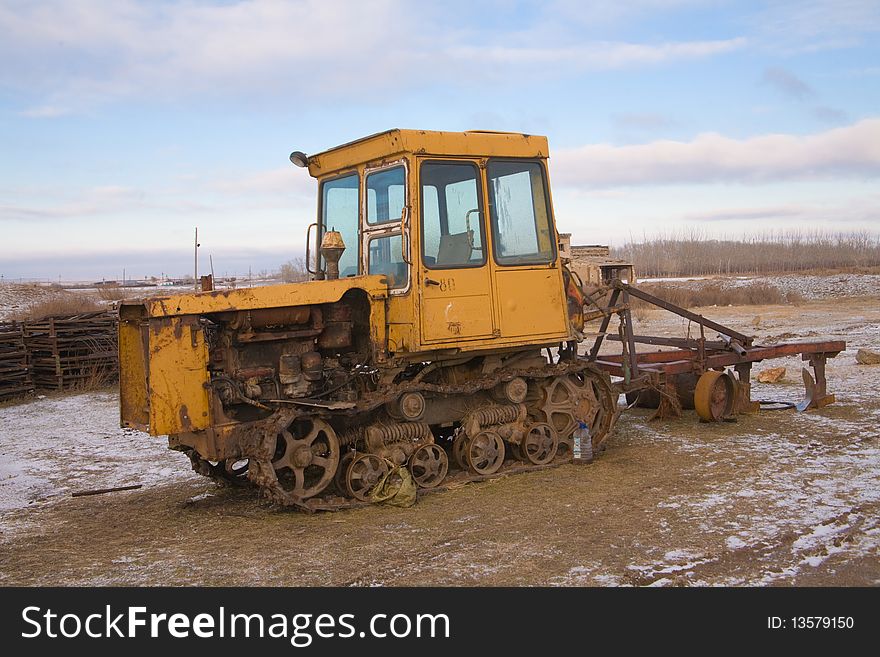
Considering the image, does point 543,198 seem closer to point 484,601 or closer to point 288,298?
point 288,298

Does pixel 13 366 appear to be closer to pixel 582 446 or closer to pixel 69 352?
pixel 69 352

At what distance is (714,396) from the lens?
1056cm

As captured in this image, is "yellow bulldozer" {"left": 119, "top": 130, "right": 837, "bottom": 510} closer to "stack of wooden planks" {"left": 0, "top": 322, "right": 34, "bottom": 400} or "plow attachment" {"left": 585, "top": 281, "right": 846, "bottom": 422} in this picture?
"plow attachment" {"left": 585, "top": 281, "right": 846, "bottom": 422}

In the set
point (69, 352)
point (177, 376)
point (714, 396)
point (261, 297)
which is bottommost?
point (714, 396)

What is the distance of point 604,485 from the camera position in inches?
303

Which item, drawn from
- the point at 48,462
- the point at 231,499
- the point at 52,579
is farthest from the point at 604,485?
the point at 48,462

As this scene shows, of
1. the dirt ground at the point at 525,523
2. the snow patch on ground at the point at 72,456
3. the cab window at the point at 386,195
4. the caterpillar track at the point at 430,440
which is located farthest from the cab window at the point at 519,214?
the snow patch on ground at the point at 72,456

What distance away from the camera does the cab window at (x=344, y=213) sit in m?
8.34

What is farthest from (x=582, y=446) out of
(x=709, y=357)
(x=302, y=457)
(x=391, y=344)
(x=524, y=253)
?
(x=709, y=357)

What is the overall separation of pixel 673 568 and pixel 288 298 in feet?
12.1

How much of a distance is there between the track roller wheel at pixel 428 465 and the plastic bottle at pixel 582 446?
1.51 meters

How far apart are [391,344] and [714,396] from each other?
4838 millimetres

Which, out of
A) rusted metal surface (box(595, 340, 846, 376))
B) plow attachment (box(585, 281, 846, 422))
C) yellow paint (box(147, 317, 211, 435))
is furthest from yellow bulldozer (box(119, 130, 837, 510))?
rusted metal surface (box(595, 340, 846, 376))

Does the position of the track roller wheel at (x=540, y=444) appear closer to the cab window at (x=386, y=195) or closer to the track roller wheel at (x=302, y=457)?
the track roller wheel at (x=302, y=457)
